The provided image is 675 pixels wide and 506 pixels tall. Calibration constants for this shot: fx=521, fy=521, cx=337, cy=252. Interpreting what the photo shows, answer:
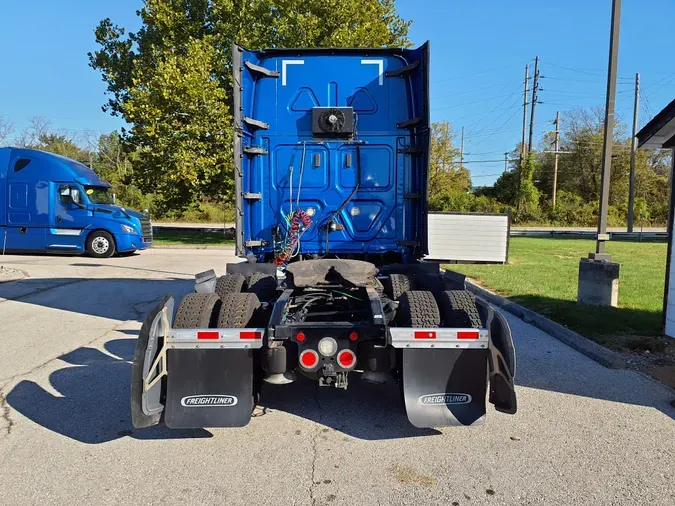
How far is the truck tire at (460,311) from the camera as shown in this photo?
160 inches

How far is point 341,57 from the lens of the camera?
6402mm

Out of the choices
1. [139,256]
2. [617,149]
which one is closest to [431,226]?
[139,256]

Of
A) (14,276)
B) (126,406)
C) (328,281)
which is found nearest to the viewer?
(126,406)

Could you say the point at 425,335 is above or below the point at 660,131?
below

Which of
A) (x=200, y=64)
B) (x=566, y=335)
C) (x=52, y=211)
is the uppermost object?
(x=200, y=64)

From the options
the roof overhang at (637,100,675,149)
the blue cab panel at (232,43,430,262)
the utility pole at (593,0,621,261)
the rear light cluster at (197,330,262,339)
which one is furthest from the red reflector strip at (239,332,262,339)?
the utility pole at (593,0,621,261)

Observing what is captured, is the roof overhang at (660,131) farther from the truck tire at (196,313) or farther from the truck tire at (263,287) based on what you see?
the truck tire at (196,313)

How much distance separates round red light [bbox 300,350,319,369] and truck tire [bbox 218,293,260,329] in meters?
0.61

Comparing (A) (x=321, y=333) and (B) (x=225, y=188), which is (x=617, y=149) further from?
(A) (x=321, y=333)

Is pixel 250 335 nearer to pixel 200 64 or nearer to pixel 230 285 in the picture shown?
pixel 230 285

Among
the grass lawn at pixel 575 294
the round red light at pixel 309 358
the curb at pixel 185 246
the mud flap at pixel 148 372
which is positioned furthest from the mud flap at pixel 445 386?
the curb at pixel 185 246

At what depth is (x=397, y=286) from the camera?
5133mm

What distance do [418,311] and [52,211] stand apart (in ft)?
56.2

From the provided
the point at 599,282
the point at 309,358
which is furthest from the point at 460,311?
the point at 599,282
